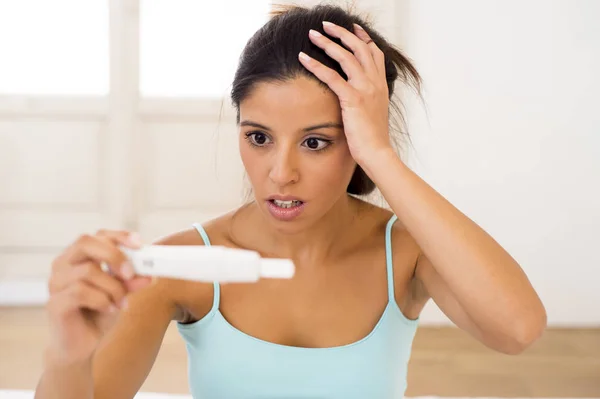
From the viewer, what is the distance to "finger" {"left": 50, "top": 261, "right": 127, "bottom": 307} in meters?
0.66

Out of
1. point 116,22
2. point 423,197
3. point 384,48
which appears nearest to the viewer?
point 423,197

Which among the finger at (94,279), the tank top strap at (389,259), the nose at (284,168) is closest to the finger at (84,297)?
the finger at (94,279)

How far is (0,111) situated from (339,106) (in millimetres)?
2904

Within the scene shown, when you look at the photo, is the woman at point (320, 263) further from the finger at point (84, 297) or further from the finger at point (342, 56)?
the finger at point (84, 297)

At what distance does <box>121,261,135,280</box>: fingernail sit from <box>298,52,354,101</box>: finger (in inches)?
17.3

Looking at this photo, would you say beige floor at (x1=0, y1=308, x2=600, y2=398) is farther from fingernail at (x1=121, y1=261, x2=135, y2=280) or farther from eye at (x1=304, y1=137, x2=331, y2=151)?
fingernail at (x1=121, y1=261, x2=135, y2=280)

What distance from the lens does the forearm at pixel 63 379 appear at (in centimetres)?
74

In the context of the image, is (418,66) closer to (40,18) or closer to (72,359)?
(40,18)

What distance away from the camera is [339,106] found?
101cm

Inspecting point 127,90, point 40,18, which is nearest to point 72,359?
point 127,90

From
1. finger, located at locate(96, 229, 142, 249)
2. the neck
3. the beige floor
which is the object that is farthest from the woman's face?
the beige floor

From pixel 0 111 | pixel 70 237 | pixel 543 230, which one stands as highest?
pixel 0 111

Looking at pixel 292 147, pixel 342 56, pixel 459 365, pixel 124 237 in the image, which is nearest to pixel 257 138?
pixel 292 147

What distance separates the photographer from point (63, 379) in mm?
754
